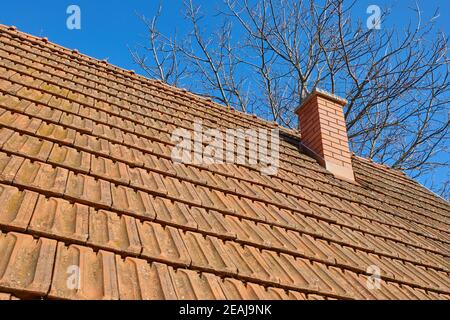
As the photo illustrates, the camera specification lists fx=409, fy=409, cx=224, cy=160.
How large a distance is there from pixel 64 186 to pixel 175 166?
1.18 m

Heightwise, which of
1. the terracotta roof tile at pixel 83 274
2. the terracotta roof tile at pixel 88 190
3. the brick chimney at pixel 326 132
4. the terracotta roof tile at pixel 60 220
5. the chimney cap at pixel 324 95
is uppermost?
the chimney cap at pixel 324 95

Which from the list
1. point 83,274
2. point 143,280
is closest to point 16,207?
point 83,274

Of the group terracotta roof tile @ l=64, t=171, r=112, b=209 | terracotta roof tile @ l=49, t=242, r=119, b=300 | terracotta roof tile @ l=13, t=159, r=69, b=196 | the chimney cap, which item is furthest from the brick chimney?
terracotta roof tile @ l=49, t=242, r=119, b=300

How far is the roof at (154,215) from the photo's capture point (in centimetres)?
184

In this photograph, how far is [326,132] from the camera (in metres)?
5.71

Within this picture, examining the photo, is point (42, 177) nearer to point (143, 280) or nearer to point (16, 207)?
point (16, 207)

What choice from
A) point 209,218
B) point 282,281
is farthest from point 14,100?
point 282,281

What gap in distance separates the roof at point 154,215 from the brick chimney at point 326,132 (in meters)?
0.33

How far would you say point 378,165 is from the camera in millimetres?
7199

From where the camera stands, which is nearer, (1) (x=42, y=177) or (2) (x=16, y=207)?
(2) (x=16, y=207)

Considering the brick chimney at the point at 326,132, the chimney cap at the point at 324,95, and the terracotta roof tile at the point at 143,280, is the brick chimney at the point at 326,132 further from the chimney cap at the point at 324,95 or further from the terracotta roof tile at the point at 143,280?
the terracotta roof tile at the point at 143,280

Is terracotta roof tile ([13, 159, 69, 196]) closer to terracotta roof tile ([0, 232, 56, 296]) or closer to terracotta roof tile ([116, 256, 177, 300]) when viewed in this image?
terracotta roof tile ([0, 232, 56, 296])

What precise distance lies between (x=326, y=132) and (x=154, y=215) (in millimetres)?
3814

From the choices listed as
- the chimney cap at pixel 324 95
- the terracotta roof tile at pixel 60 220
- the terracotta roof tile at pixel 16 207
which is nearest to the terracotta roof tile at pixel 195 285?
the terracotta roof tile at pixel 60 220
